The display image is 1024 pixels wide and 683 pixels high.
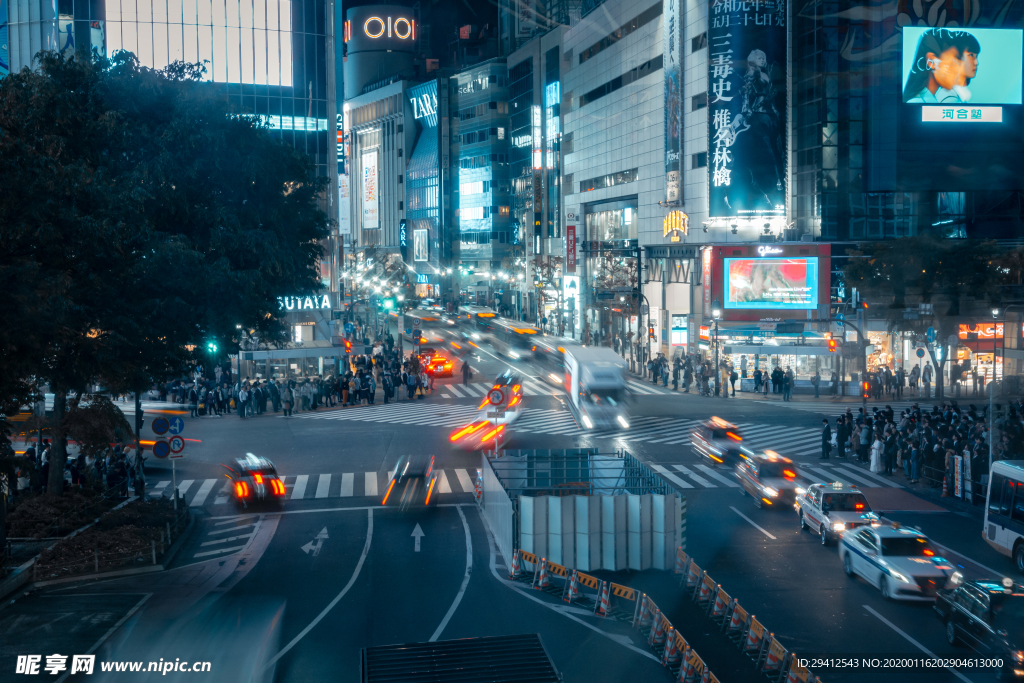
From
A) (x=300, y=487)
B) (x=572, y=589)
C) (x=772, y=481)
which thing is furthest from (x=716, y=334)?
(x=572, y=589)

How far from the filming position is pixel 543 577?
18859 millimetres

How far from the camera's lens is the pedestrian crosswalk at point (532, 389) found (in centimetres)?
5159

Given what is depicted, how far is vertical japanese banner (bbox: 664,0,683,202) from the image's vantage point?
6147 centimetres

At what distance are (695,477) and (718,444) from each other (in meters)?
2.72

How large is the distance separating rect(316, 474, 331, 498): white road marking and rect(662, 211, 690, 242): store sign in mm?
38230

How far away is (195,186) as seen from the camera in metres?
23.7

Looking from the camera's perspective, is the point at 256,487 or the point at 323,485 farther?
the point at 323,485

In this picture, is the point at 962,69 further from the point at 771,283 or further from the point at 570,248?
the point at 570,248

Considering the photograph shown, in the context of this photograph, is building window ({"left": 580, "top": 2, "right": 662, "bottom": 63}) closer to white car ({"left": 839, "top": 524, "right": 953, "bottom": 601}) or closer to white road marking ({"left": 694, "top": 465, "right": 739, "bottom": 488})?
white road marking ({"left": 694, "top": 465, "right": 739, "bottom": 488})

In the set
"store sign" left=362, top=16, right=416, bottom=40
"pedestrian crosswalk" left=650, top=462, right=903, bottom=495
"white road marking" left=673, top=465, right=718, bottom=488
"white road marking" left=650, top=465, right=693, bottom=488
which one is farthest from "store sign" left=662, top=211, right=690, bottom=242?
"store sign" left=362, top=16, right=416, bottom=40

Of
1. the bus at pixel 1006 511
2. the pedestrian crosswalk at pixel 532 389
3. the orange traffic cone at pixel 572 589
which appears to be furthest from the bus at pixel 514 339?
the orange traffic cone at pixel 572 589

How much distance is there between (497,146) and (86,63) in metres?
110

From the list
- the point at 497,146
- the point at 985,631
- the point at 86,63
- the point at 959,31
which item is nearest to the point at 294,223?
the point at 86,63

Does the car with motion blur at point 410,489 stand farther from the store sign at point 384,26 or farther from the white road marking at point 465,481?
the store sign at point 384,26
